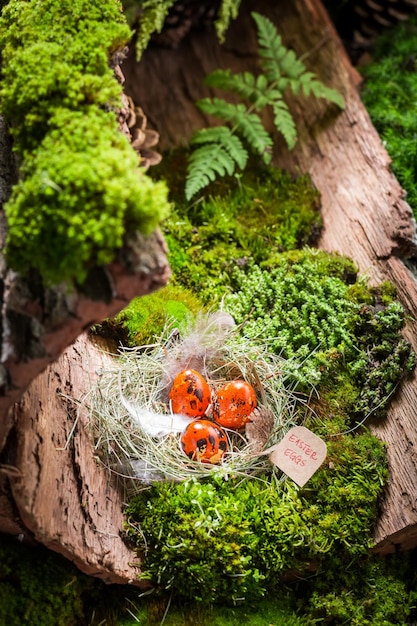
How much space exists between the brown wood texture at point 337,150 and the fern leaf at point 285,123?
172mm

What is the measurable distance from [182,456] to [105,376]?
1.72ft

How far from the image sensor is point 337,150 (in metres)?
3.92

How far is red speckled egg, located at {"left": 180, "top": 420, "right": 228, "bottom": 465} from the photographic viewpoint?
2.71 meters

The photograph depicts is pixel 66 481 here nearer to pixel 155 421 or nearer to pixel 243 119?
pixel 155 421

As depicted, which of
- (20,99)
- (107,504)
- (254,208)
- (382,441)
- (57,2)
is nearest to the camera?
(20,99)

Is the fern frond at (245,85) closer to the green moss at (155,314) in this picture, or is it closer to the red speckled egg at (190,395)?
the green moss at (155,314)

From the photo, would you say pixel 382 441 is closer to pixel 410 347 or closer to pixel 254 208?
pixel 410 347

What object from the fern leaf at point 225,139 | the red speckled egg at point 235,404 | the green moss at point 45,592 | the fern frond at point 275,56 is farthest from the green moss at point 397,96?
the green moss at point 45,592

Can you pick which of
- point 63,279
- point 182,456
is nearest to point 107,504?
point 182,456

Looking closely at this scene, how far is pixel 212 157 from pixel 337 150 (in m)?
0.84

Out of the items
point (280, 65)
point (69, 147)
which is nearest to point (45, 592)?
point (69, 147)

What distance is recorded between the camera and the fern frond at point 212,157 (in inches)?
142

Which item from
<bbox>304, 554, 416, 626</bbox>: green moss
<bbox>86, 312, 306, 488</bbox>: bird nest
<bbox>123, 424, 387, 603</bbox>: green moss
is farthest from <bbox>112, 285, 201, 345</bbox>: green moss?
<bbox>304, 554, 416, 626</bbox>: green moss

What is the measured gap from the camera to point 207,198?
384cm
